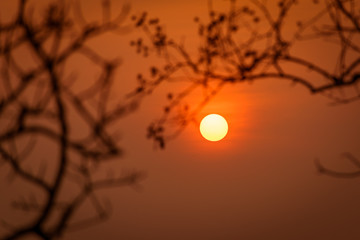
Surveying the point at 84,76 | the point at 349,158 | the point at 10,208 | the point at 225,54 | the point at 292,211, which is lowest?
the point at 10,208

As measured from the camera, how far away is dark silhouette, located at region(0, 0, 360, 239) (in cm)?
253

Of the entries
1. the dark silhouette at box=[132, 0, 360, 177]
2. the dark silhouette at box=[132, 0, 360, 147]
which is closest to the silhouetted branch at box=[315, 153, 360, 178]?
the dark silhouette at box=[132, 0, 360, 177]

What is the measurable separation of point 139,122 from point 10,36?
71 cm

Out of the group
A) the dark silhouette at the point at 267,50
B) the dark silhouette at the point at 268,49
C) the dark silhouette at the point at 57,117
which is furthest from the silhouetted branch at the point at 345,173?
the dark silhouette at the point at 57,117

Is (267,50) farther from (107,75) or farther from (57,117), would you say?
(57,117)

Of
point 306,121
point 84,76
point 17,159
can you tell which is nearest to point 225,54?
point 306,121

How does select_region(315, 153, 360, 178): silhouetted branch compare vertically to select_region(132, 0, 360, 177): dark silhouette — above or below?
below

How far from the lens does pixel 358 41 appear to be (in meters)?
2.53

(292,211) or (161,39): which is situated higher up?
(161,39)

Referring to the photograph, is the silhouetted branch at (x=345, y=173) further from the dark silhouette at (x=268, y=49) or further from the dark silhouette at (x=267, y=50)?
the dark silhouette at (x=268, y=49)

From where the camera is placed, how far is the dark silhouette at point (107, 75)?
2.53 meters

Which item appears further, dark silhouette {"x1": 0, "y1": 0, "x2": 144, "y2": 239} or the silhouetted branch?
dark silhouette {"x1": 0, "y1": 0, "x2": 144, "y2": 239}

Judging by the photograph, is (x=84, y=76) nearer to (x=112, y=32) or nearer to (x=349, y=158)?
(x=112, y=32)

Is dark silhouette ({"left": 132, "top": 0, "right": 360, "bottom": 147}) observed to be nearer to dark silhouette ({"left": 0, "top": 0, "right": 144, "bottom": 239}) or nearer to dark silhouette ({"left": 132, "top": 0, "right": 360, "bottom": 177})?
dark silhouette ({"left": 132, "top": 0, "right": 360, "bottom": 177})
